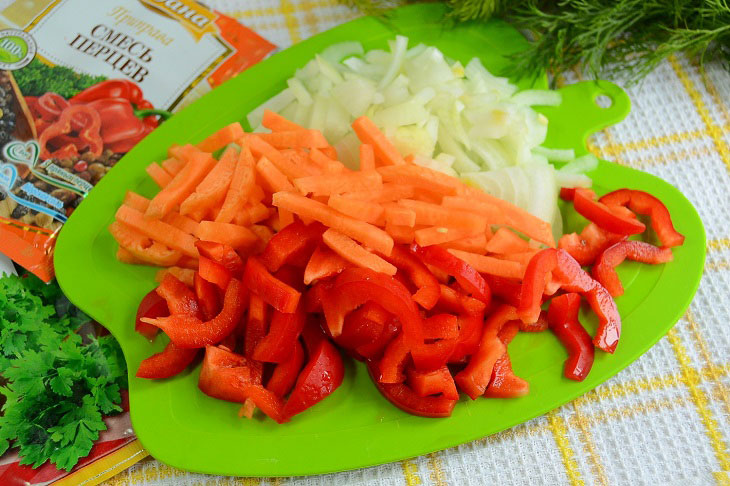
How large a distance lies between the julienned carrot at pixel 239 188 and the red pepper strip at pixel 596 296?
2.97 ft

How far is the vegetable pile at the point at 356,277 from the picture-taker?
1.80 metres

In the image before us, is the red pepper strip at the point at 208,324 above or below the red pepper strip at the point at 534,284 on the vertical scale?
above

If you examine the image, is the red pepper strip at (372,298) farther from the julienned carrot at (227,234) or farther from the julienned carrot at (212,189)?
the julienned carrot at (212,189)

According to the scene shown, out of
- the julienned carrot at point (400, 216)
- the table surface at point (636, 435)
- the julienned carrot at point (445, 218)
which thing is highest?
the julienned carrot at point (400, 216)

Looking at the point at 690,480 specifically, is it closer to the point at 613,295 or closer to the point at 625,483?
the point at 625,483

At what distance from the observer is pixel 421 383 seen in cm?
178

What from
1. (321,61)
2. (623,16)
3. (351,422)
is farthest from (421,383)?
(623,16)

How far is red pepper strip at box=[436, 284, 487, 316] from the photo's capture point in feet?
6.11

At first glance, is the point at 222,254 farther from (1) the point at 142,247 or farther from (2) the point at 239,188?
(1) the point at 142,247

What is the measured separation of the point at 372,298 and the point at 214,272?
452 millimetres

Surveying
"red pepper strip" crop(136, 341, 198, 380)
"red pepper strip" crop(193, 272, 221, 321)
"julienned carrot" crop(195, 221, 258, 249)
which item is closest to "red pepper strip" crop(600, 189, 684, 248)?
"julienned carrot" crop(195, 221, 258, 249)

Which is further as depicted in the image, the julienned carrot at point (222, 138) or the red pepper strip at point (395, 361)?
the julienned carrot at point (222, 138)

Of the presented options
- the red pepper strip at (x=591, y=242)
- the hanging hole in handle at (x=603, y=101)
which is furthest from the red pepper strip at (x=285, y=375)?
the hanging hole in handle at (x=603, y=101)

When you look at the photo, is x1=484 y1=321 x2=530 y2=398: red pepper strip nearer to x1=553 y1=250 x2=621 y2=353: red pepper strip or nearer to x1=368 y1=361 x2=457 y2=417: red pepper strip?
x1=368 y1=361 x2=457 y2=417: red pepper strip
